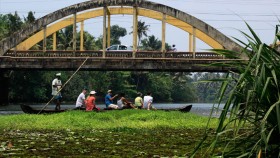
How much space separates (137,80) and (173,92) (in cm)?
1810

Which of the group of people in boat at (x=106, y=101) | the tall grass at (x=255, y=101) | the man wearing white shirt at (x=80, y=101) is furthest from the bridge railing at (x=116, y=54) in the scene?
the tall grass at (x=255, y=101)

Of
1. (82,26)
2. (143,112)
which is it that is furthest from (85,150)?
(82,26)

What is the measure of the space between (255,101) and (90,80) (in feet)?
213

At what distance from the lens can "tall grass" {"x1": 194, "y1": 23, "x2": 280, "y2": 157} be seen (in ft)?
19.4

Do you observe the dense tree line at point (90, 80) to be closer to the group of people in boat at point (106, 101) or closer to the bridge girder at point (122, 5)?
the bridge girder at point (122, 5)

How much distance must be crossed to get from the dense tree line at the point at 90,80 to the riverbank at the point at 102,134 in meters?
→ 20.6

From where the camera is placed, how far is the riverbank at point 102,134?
9500 mm

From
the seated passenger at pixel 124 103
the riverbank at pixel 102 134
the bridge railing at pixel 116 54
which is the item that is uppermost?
the bridge railing at pixel 116 54

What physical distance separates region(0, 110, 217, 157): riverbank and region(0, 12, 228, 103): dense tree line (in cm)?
2062

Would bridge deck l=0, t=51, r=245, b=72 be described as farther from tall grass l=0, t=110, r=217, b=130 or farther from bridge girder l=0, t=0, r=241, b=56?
tall grass l=0, t=110, r=217, b=130

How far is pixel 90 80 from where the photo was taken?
232 feet

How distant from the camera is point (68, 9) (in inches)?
1593

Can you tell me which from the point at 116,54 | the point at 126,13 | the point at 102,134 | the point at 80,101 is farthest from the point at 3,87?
the point at 102,134

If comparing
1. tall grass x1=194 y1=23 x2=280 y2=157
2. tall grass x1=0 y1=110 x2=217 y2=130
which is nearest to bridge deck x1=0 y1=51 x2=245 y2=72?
tall grass x1=0 y1=110 x2=217 y2=130
